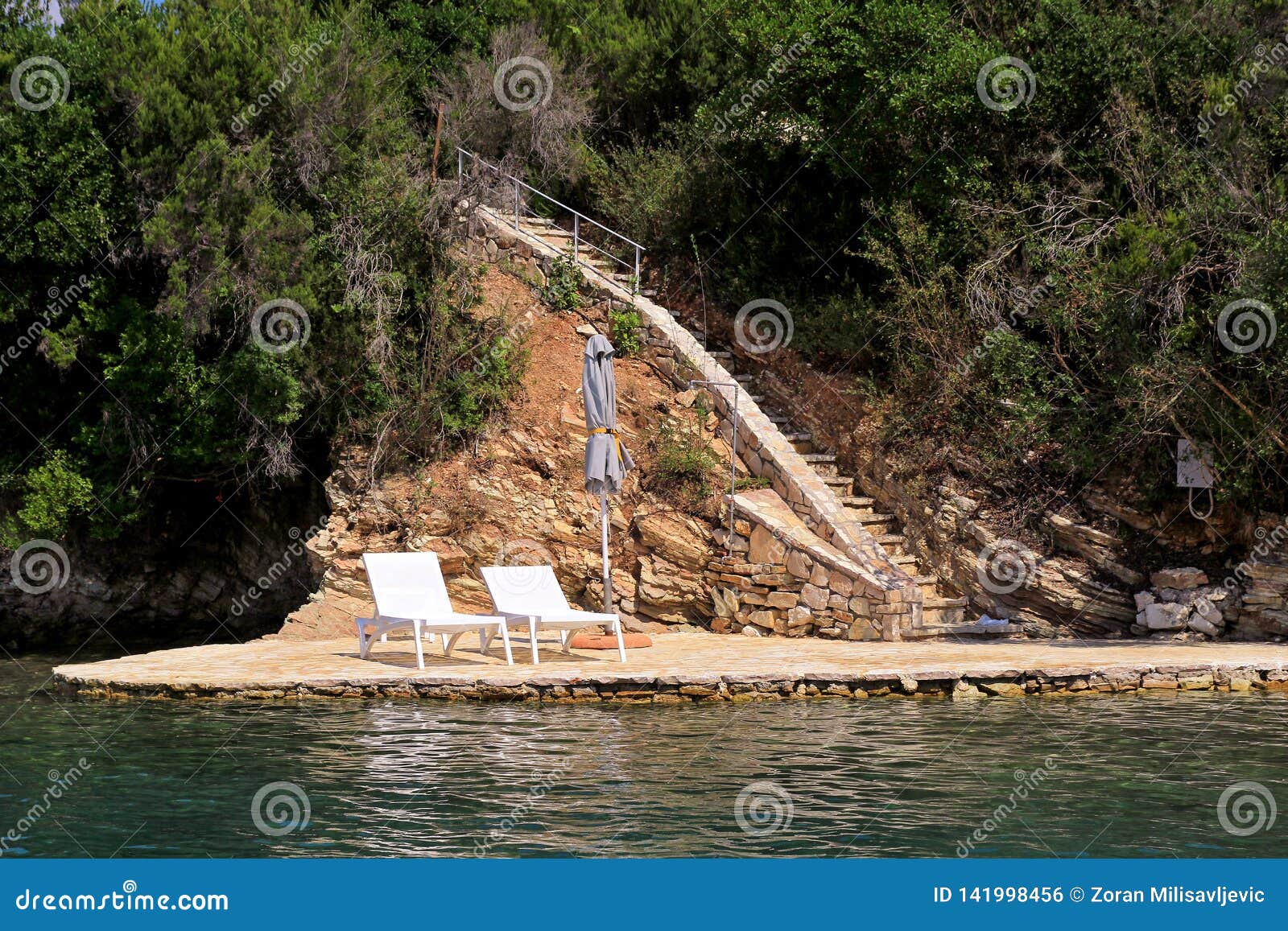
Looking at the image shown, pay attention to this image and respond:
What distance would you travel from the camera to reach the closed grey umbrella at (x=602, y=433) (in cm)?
1462

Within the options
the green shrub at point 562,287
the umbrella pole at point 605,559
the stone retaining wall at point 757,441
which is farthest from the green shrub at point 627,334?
the umbrella pole at point 605,559

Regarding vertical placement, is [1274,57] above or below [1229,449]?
above

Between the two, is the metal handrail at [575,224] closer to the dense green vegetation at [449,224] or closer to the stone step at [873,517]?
the dense green vegetation at [449,224]

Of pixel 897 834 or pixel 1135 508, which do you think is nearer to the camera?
pixel 897 834

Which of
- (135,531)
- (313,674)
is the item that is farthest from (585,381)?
(135,531)

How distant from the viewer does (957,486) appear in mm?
17281

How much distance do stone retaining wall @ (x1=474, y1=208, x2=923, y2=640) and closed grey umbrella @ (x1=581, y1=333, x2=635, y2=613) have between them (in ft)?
7.43

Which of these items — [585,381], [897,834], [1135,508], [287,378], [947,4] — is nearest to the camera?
[897,834]

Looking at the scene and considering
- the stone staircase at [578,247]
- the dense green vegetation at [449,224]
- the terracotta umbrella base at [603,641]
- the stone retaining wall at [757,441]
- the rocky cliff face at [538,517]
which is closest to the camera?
the terracotta umbrella base at [603,641]

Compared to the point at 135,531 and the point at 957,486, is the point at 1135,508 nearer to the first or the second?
the point at 957,486

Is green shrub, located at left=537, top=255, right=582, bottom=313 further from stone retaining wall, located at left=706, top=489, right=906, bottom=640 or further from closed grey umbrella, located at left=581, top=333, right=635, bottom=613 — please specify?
closed grey umbrella, located at left=581, top=333, right=635, bottom=613

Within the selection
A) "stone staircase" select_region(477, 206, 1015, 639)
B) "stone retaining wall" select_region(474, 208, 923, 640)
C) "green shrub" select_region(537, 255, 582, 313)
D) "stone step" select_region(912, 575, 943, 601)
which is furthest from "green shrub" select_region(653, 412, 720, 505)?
"green shrub" select_region(537, 255, 582, 313)

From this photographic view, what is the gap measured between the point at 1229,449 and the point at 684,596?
21.7 ft

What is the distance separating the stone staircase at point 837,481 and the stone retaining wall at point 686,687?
3070mm
